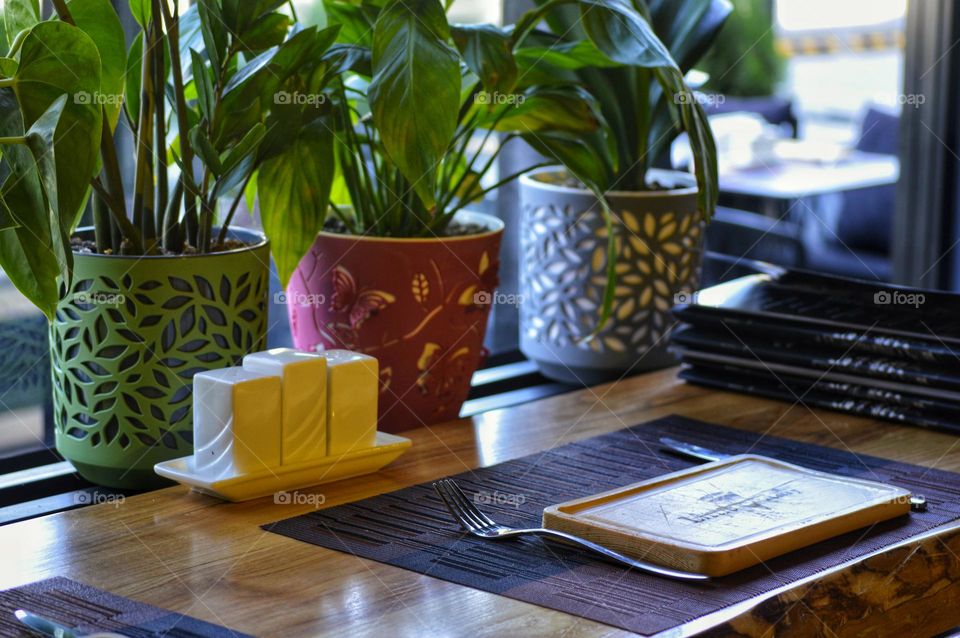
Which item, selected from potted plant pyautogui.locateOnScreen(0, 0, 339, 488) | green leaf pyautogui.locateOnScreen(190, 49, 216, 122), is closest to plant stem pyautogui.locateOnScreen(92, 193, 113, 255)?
potted plant pyautogui.locateOnScreen(0, 0, 339, 488)

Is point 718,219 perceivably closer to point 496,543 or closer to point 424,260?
point 424,260

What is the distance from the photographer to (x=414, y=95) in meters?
0.96

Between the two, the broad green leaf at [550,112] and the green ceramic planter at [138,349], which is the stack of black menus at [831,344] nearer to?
the broad green leaf at [550,112]

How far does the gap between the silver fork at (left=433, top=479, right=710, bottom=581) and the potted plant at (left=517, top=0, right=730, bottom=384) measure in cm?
44

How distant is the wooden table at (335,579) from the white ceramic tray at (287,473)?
0.01 metres

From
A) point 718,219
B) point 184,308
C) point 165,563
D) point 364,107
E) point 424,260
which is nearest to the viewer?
point 165,563

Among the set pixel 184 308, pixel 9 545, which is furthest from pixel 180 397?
pixel 9 545

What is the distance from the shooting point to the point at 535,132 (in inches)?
48.1

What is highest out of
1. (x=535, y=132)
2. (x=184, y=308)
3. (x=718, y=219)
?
(x=535, y=132)

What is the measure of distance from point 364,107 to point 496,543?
1.81 ft

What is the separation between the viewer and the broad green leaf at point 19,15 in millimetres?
961

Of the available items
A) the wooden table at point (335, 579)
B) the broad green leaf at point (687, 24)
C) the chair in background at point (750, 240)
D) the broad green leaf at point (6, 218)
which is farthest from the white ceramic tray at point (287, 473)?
the chair in background at point (750, 240)

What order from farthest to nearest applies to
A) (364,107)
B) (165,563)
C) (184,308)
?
(364,107)
(184,308)
(165,563)

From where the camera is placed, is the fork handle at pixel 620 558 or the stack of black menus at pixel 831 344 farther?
the stack of black menus at pixel 831 344
